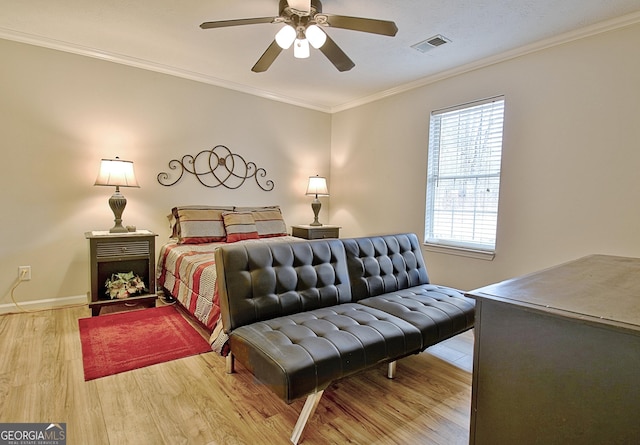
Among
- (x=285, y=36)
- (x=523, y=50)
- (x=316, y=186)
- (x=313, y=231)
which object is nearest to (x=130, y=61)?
(x=285, y=36)

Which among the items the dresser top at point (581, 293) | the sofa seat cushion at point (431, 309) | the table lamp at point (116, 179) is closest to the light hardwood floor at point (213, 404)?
the sofa seat cushion at point (431, 309)

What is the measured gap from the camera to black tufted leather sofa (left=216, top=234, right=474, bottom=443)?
1.49m

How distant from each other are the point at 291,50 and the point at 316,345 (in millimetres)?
2738

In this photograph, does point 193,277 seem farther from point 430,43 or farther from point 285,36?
point 430,43

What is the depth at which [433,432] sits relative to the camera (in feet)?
5.17

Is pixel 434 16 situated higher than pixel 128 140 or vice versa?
pixel 434 16

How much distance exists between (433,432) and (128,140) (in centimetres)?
364

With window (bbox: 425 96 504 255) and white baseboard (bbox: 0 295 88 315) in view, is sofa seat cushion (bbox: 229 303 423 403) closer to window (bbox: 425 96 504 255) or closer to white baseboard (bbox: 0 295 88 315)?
window (bbox: 425 96 504 255)

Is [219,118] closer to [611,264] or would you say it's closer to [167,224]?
[167,224]

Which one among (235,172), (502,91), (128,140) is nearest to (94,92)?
(128,140)

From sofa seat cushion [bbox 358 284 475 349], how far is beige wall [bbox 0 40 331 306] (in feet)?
8.55

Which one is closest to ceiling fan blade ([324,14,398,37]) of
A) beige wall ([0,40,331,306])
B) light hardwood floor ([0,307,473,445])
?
light hardwood floor ([0,307,473,445])

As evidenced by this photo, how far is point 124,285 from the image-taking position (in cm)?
314

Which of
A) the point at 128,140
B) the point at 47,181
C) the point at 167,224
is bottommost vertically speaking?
the point at 167,224
